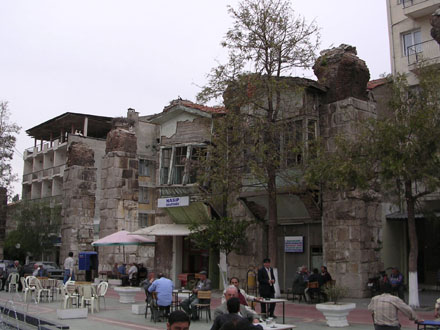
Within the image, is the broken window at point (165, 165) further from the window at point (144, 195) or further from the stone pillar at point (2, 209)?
the window at point (144, 195)

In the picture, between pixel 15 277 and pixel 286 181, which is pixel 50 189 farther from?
pixel 286 181

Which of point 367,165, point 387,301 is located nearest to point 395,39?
point 367,165

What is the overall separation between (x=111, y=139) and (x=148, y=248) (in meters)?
6.49

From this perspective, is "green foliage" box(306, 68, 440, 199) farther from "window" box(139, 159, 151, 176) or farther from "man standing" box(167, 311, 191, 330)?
"window" box(139, 159, 151, 176)

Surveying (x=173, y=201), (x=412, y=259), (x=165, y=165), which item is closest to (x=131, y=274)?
(x=173, y=201)

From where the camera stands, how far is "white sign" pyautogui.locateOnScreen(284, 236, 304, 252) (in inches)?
852

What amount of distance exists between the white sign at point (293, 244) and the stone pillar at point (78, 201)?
15.1m

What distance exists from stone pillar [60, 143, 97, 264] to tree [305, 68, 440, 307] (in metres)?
19.4

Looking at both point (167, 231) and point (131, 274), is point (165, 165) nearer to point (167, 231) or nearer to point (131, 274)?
point (167, 231)

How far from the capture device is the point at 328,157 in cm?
1659

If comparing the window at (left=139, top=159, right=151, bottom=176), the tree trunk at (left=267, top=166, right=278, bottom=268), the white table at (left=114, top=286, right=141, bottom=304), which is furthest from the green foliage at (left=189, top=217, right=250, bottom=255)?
the window at (left=139, top=159, right=151, bottom=176)

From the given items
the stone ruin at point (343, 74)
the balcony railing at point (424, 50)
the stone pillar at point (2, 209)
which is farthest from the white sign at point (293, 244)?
the stone pillar at point (2, 209)

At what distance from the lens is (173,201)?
24781 millimetres

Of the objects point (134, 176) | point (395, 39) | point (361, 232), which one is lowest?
point (361, 232)
